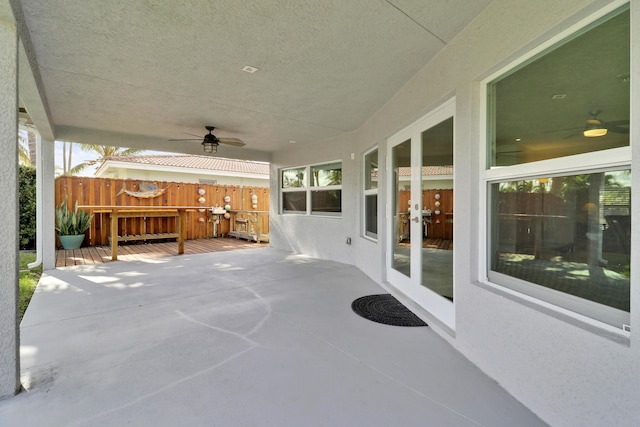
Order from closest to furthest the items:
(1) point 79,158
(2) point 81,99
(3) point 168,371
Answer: (3) point 168,371 < (2) point 81,99 < (1) point 79,158

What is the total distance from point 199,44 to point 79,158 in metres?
22.5

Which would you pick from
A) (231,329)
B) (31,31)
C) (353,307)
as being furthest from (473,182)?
(31,31)

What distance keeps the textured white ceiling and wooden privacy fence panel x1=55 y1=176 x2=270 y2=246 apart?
13.1 ft

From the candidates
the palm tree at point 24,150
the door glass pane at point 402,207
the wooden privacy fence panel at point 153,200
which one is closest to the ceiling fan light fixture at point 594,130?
the door glass pane at point 402,207

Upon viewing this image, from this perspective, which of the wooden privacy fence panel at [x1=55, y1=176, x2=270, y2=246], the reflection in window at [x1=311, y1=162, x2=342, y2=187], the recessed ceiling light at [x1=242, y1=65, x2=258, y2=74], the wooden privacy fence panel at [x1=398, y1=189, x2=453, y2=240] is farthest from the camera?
the wooden privacy fence panel at [x1=55, y1=176, x2=270, y2=246]

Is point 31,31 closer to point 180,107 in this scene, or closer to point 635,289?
point 180,107

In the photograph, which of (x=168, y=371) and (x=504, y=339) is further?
(x=168, y=371)

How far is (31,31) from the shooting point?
8.09 ft

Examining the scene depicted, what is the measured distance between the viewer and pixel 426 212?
130 inches

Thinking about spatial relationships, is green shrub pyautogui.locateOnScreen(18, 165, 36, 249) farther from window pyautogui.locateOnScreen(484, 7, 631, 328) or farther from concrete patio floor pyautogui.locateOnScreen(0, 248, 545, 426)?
window pyautogui.locateOnScreen(484, 7, 631, 328)

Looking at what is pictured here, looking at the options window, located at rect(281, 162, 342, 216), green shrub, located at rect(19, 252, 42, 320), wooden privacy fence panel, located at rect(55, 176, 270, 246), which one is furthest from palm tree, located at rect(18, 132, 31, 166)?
window, located at rect(281, 162, 342, 216)

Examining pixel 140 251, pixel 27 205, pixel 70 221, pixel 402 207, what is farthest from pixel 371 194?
pixel 27 205

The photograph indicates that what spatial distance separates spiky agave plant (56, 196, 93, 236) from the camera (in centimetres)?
710

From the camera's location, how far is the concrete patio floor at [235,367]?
1676 millimetres
